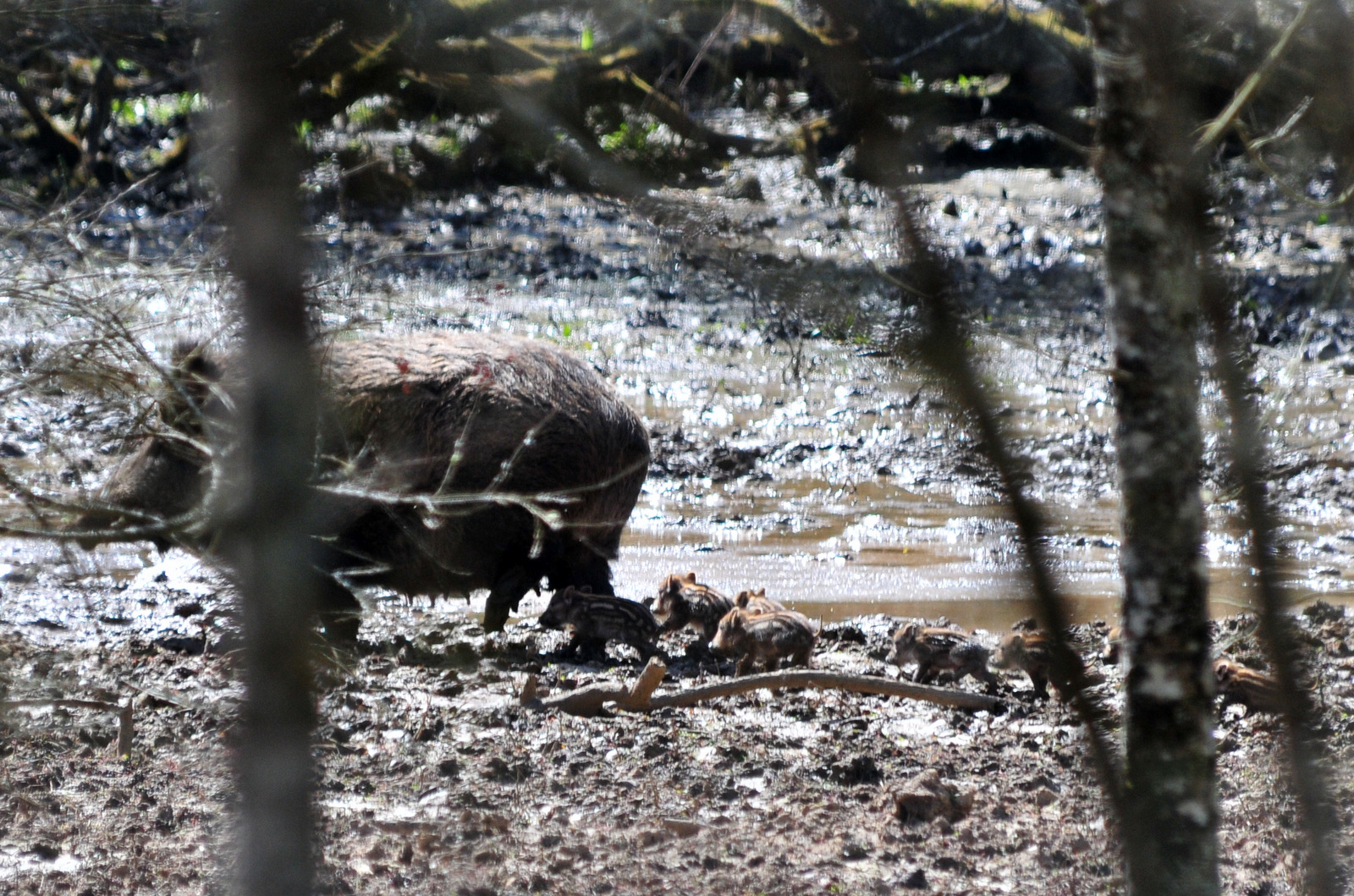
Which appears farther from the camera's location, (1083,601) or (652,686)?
(1083,601)

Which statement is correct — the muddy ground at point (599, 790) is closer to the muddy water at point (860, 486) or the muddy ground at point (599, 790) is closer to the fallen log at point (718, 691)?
the fallen log at point (718, 691)

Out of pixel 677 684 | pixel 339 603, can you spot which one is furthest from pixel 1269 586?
pixel 339 603

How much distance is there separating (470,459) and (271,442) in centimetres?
456

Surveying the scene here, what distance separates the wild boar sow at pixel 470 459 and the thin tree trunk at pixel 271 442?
158 inches

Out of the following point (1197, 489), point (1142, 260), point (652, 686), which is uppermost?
point (1142, 260)

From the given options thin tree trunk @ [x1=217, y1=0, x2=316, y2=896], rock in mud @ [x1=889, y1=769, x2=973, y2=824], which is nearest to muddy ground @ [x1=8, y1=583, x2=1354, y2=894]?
rock in mud @ [x1=889, y1=769, x2=973, y2=824]

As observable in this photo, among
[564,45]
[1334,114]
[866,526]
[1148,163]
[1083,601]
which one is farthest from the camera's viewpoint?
[866,526]

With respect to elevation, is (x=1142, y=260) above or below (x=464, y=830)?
above

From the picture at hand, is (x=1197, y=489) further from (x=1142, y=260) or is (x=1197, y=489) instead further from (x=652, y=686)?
(x=652, y=686)

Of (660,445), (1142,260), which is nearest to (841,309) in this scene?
(1142,260)

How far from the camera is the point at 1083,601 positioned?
7133mm

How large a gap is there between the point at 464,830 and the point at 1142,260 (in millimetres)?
2795

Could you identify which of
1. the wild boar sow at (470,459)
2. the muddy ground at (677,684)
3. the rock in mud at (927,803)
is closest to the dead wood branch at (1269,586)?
the muddy ground at (677,684)

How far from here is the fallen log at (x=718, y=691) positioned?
500 centimetres
